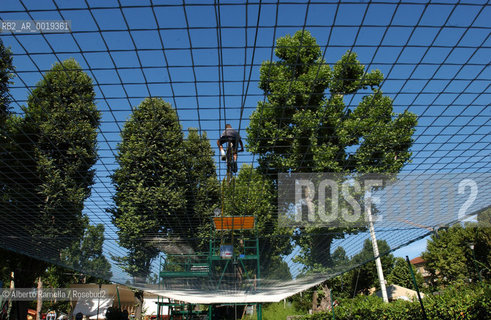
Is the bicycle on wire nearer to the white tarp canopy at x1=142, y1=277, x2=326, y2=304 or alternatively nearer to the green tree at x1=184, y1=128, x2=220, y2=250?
the green tree at x1=184, y1=128, x2=220, y2=250

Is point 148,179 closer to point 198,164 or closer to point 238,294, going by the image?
point 198,164

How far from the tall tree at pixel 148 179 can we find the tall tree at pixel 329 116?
95cm

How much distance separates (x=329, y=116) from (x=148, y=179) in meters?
3.27

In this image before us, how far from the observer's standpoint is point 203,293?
633 cm

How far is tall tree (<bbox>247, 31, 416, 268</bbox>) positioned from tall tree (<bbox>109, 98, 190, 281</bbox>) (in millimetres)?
948

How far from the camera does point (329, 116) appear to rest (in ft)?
10.4

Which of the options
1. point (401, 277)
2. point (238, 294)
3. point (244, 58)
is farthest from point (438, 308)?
point (401, 277)

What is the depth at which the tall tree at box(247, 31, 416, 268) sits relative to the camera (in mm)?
2787

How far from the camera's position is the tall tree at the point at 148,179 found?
325 cm

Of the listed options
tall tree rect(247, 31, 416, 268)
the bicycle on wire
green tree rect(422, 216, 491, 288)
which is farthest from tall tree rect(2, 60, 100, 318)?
green tree rect(422, 216, 491, 288)

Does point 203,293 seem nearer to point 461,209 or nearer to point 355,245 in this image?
point 355,245

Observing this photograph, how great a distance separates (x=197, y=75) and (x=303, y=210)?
18.1 feet

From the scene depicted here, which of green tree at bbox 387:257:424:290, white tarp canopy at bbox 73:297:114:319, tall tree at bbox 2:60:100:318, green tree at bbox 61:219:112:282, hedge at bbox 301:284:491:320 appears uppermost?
tall tree at bbox 2:60:100:318

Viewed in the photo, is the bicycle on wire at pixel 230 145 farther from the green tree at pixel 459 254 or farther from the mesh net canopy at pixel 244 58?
the green tree at pixel 459 254
